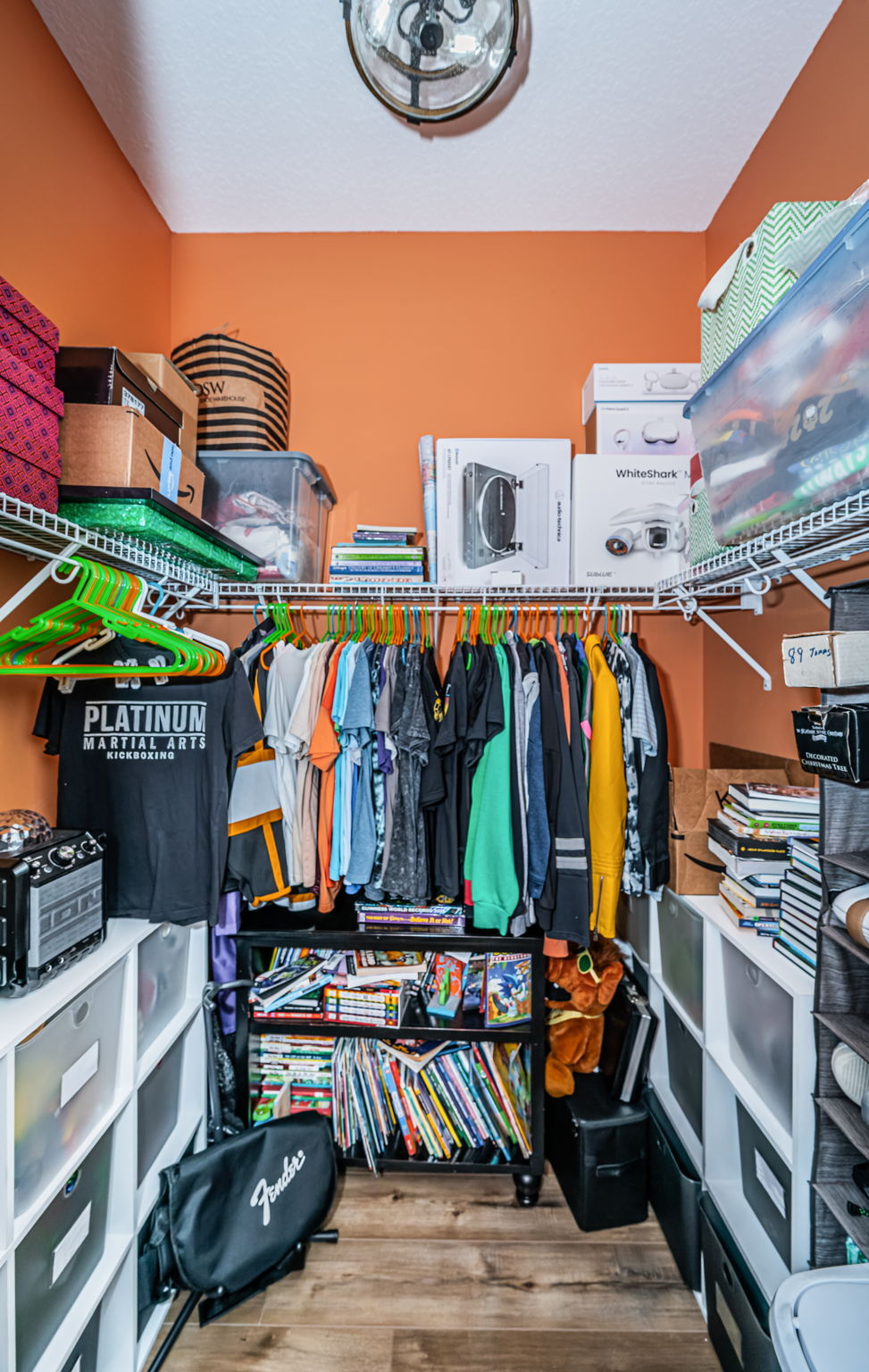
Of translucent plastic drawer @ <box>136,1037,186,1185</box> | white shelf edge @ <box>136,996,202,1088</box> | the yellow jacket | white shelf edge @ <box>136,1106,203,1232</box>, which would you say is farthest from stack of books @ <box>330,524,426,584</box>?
white shelf edge @ <box>136,1106,203,1232</box>

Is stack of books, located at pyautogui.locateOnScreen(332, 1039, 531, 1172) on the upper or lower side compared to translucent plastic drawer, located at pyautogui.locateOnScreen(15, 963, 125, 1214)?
lower

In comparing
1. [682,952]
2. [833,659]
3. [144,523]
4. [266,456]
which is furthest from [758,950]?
[266,456]

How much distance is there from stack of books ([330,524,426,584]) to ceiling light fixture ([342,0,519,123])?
1013 mm

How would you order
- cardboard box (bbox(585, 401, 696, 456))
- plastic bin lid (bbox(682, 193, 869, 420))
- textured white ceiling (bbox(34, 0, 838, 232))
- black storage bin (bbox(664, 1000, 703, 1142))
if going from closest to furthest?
plastic bin lid (bbox(682, 193, 869, 420)), textured white ceiling (bbox(34, 0, 838, 232)), black storage bin (bbox(664, 1000, 703, 1142)), cardboard box (bbox(585, 401, 696, 456))

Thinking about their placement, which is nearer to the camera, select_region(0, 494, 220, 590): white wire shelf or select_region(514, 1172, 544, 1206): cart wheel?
select_region(0, 494, 220, 590): white wire shelf

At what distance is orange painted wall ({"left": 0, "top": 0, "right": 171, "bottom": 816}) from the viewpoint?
4.74 feet

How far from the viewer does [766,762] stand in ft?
5.95

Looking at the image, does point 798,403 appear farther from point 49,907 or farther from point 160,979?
point 160,979

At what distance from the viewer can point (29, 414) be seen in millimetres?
1116

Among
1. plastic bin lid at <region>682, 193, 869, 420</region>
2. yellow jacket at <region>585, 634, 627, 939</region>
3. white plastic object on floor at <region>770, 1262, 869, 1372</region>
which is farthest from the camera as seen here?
yellow jacket at <region>585, 634, 627, 939</region>

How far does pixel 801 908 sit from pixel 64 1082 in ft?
4.85

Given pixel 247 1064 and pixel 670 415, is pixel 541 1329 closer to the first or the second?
pixel 247 1064

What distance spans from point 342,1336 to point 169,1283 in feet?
1.43

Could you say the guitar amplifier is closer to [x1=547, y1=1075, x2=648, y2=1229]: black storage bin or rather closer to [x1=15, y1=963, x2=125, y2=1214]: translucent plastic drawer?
[x1=15, y1=963, x2=125, y2=1214]: translucent plastic drawer
